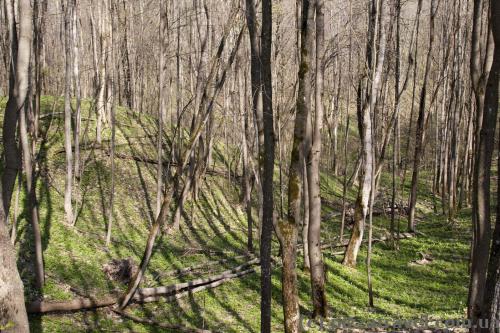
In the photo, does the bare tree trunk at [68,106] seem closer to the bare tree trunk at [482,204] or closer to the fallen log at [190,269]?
the fallen log at [190,269]

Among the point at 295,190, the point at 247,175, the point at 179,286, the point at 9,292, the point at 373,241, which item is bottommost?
the point at 373,241

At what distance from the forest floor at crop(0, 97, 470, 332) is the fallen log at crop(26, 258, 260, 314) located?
0.16 meters

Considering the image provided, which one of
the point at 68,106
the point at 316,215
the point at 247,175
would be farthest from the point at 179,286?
the point at 247,175

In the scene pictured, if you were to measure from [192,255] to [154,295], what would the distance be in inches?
159

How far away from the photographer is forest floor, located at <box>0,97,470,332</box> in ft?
33.0

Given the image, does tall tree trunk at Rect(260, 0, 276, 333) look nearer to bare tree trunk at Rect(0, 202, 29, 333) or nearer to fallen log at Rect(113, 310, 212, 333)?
fallen log at Rect(113, 310, 212, 333)

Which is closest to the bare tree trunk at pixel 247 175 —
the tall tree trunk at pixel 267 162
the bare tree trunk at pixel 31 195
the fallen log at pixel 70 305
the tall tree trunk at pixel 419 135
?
the fallen log at pixel 70 305

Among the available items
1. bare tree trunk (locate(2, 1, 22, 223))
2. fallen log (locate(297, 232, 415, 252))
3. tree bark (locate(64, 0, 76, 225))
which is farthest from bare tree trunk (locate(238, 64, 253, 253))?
→ bare tree trunk (locate(2, 1, 22, 223))

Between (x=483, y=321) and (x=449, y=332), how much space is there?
372 centimetres

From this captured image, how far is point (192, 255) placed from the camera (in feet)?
47.7

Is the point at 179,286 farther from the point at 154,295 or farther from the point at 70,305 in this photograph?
the point at 70,305

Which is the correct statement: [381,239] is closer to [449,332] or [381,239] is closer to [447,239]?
[447,239]

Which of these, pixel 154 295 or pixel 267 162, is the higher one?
pixel 267 162

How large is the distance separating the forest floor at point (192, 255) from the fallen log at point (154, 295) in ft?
0.54
